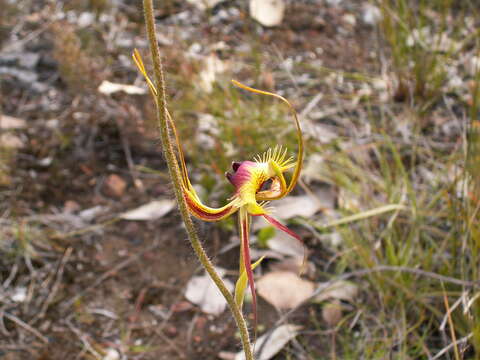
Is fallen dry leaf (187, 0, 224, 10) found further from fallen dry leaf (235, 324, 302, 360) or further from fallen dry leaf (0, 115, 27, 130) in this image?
fallen dry leaf (235, 324, 302, 360)

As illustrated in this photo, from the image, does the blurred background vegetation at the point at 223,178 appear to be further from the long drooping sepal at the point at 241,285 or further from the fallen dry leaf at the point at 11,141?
the long drooping sepal at the point at 241,285

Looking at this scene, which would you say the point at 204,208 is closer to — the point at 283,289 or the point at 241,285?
the point at 241,285

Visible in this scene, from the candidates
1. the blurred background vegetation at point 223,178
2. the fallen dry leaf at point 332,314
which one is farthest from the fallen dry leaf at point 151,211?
the fallen dry leaf at point 332,314

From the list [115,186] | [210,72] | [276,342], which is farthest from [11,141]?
[276,342]

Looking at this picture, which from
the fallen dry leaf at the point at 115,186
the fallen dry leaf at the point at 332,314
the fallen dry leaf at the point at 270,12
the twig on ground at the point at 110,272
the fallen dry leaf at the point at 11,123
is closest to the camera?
the fallen dry leaf at the point at 332,314

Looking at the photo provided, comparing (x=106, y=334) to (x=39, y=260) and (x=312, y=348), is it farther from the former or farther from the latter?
(x=312, y=348)

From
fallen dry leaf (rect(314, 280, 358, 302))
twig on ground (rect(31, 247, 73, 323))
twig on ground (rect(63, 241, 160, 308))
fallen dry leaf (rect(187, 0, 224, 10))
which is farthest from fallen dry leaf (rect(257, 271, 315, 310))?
fallen dry leaf (rect(187, 0, 224, 10))
